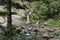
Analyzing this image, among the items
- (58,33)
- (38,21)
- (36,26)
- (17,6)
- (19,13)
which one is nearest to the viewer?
(58,33)

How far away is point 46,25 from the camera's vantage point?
1391 centimetres

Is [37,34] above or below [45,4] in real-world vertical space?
below

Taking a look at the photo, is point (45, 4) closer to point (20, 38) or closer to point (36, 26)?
point (36, 26)

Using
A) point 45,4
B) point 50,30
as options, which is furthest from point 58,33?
point 45,4

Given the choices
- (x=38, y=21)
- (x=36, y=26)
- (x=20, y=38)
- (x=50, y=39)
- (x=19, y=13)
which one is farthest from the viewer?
(x=19, y=13)

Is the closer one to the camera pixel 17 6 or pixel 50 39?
pixel 50 39

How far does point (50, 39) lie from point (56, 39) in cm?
33

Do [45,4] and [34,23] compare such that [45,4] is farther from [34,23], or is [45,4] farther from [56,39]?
[56,39]

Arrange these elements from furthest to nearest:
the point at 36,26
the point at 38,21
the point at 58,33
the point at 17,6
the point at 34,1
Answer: the point at 34,1, the point at 17,6, the point at 38,21, the point at 36,26, the point at 58,33

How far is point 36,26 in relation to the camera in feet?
44.7

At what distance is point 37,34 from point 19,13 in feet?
15.5

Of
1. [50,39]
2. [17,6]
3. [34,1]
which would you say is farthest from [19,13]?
[50,39]

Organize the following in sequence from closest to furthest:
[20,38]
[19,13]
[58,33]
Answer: [20,38] → [58,33] → [19,13]

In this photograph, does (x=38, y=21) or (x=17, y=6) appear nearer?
(x=38, y=21)
